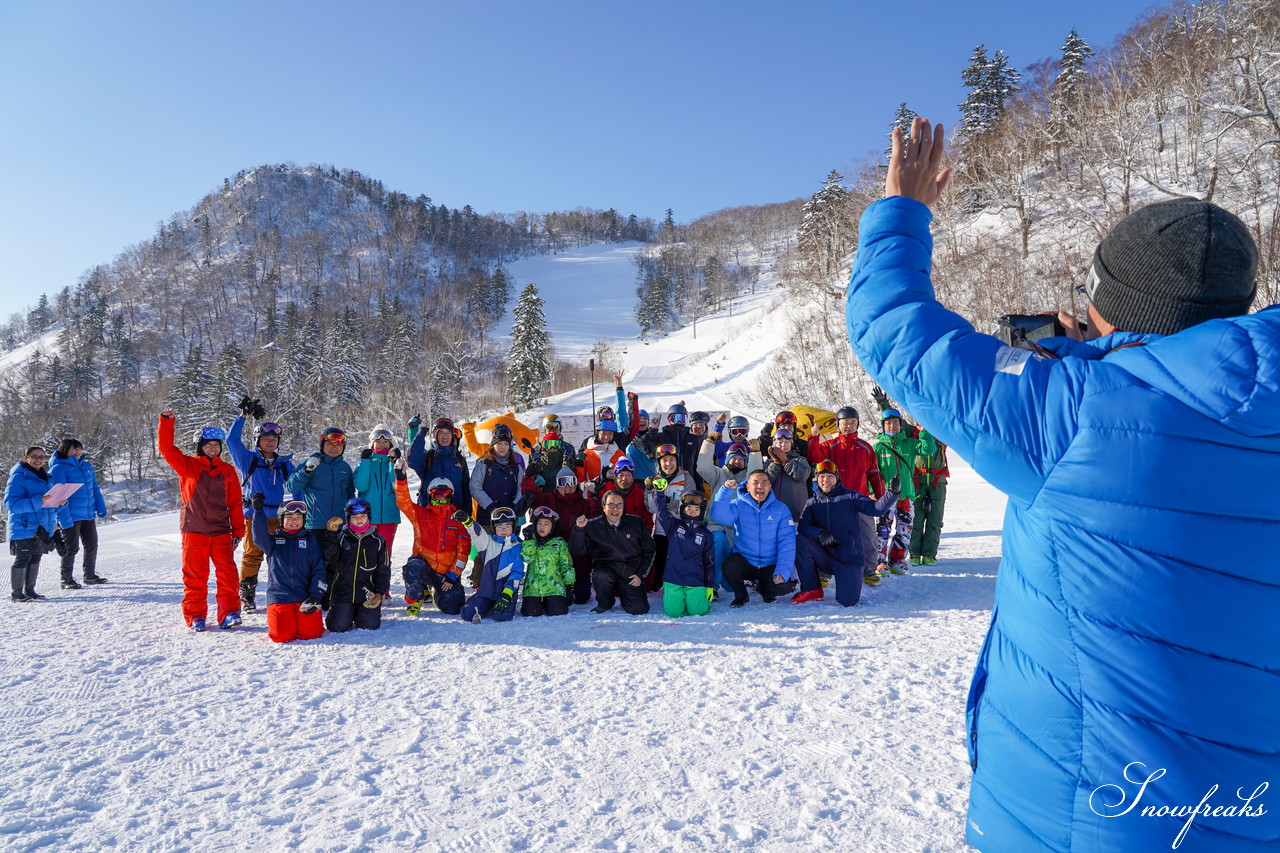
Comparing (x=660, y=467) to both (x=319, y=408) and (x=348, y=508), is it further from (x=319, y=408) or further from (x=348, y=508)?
(x=319, y=408)

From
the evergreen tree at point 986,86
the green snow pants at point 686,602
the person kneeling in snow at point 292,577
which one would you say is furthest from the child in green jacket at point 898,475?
the evergreen tree at point 986,86

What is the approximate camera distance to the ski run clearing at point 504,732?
8.48ft

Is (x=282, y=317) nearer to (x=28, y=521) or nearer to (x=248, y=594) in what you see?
(x=28, y=521)

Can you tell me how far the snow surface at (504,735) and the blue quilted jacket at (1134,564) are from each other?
6.10 ft

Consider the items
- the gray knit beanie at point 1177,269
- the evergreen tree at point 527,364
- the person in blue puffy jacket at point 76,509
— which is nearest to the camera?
the gray knit beanie at point 1177,269

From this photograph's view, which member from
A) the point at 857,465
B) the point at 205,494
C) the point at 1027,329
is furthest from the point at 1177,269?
the point at 205,494

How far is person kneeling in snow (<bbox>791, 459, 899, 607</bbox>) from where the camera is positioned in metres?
5.94

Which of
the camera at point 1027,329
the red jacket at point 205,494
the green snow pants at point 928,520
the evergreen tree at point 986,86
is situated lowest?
the green snow pants at point 928,520

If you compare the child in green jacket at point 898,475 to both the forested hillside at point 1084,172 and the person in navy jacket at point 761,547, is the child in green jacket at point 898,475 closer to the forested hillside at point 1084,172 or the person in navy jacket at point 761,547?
the person in navy jacket at point 761,547

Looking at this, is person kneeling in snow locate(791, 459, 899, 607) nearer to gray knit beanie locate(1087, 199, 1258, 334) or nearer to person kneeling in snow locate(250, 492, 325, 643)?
person kneeling in snow locate(250, 492, 325, 643)

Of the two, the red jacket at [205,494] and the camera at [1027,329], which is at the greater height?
the camera at [1027,329]

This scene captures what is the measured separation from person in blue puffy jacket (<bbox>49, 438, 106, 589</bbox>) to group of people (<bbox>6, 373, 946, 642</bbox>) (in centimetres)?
2

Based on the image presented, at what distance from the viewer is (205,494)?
19.5 ft

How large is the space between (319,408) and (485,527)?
4136 centimetres
